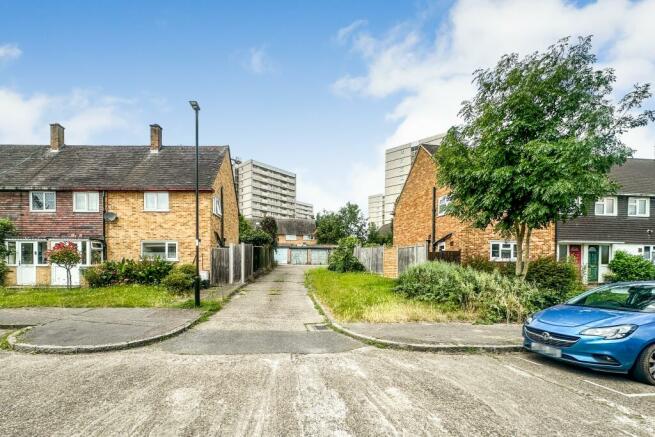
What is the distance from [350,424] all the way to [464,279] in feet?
27.6

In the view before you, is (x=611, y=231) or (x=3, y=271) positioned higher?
(x=611, y=231)

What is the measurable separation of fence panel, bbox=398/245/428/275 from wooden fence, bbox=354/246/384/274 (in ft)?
13.9

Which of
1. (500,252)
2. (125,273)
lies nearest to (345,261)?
(500,252)

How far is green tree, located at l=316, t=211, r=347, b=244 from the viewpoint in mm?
64000

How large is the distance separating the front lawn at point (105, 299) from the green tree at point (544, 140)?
33.9 ft

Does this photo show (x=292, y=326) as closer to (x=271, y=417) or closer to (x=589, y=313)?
(x=271, y=417)

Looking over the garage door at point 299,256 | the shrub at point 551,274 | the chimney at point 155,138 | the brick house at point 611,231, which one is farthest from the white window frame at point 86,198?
the garage door at point 299,256

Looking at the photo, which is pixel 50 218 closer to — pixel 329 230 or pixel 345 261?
pixel 345 261

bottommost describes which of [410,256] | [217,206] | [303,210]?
[410,256]

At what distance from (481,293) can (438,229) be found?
1106 cm

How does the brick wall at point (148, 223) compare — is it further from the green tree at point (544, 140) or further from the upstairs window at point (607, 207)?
the upstairs window at point (607, 207)

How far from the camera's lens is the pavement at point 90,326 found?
7305 mm

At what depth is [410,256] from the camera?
19.9 meters

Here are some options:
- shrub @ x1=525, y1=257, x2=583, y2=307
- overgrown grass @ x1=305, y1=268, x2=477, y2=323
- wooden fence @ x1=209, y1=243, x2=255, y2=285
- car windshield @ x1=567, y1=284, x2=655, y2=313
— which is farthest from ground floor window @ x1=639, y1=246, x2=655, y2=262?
wooden fence @ x1=209, y1=243, x2=255, y2=285
